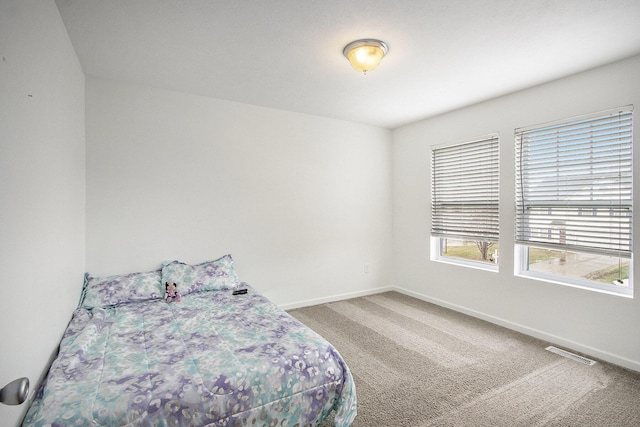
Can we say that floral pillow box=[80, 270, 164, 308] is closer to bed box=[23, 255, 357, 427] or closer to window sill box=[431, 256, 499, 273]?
bed box=[23, 255, 357, 427]

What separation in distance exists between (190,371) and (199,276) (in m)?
1.57

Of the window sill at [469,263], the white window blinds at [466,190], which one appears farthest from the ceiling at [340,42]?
the window sill at [469,263]

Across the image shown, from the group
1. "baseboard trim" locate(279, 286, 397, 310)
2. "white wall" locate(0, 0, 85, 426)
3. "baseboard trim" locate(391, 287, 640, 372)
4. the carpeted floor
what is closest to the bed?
"white wall" locate(0, 0, 85, 426)

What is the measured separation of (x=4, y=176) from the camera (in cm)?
125

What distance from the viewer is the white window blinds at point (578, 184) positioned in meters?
2.60

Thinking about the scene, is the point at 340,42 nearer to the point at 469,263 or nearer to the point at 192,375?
Result: the point at 192,375

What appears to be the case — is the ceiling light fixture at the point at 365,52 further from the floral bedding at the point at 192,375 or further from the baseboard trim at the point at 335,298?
the baseboard trim at the point at 335,298

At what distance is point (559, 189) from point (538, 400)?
6.07 feet

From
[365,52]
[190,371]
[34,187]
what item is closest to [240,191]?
[365,52]

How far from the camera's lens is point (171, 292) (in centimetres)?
287

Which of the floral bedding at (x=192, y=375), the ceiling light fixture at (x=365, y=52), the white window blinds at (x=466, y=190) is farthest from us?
the white window blinds at (x=466, y=190)

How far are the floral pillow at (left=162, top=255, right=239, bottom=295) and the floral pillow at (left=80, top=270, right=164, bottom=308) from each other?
0.41 feet

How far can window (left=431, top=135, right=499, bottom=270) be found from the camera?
11.8 ft

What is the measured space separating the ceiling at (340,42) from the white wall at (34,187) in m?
0.42
